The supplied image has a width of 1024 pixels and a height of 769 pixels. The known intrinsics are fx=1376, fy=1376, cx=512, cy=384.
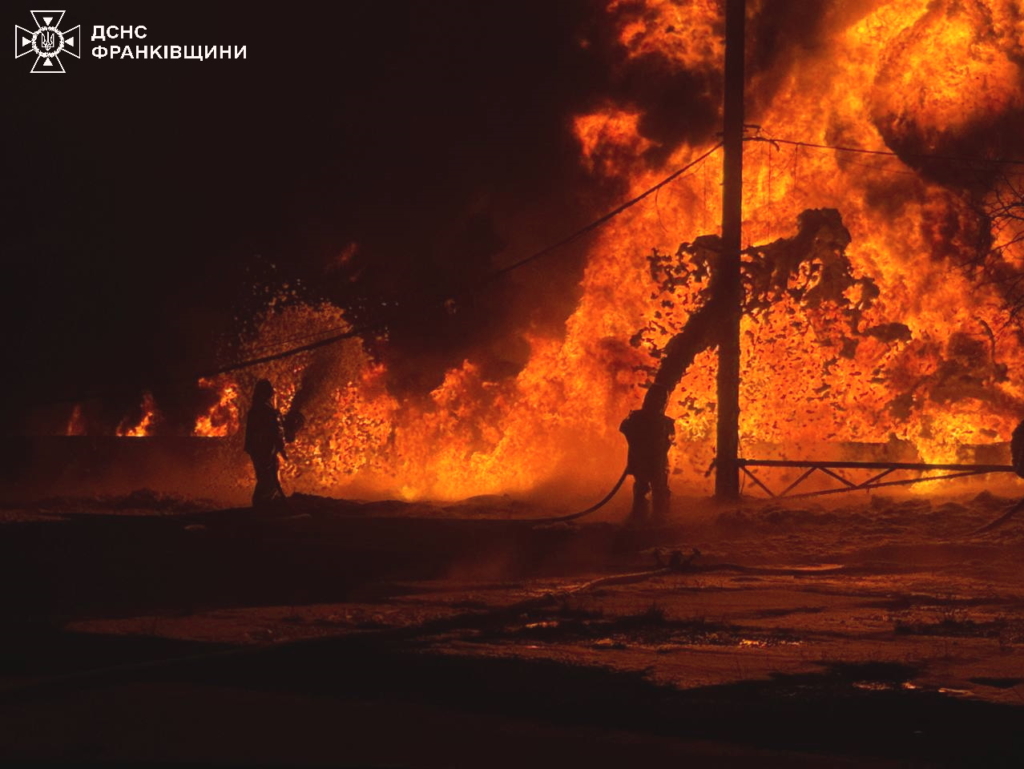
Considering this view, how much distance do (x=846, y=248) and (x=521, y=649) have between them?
52.5ft

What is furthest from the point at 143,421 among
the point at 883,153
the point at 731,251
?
the point at 883,153

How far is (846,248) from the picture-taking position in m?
23.4

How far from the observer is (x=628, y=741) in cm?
660

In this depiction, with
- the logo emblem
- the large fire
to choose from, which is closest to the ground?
the large fire

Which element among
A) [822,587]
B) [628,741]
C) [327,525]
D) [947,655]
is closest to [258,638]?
[628,741]

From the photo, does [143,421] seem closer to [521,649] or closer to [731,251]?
[731,251]

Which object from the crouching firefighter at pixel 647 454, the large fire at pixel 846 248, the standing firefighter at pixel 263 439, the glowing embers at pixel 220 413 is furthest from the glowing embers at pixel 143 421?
the crouching firefighter at pixel 647 454

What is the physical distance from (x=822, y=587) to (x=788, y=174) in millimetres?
12422

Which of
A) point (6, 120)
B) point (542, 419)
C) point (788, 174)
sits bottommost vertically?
point (542, 419)

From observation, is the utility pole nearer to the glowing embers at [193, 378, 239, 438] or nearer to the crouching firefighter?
the crouching firefighter

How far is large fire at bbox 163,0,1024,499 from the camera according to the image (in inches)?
920

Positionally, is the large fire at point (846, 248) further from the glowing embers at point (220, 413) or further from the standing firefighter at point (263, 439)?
the glowing embers at point (220, 413)

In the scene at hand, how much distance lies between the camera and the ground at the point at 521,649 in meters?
6.54

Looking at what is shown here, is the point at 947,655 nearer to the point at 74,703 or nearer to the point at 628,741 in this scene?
the point at 628,741
